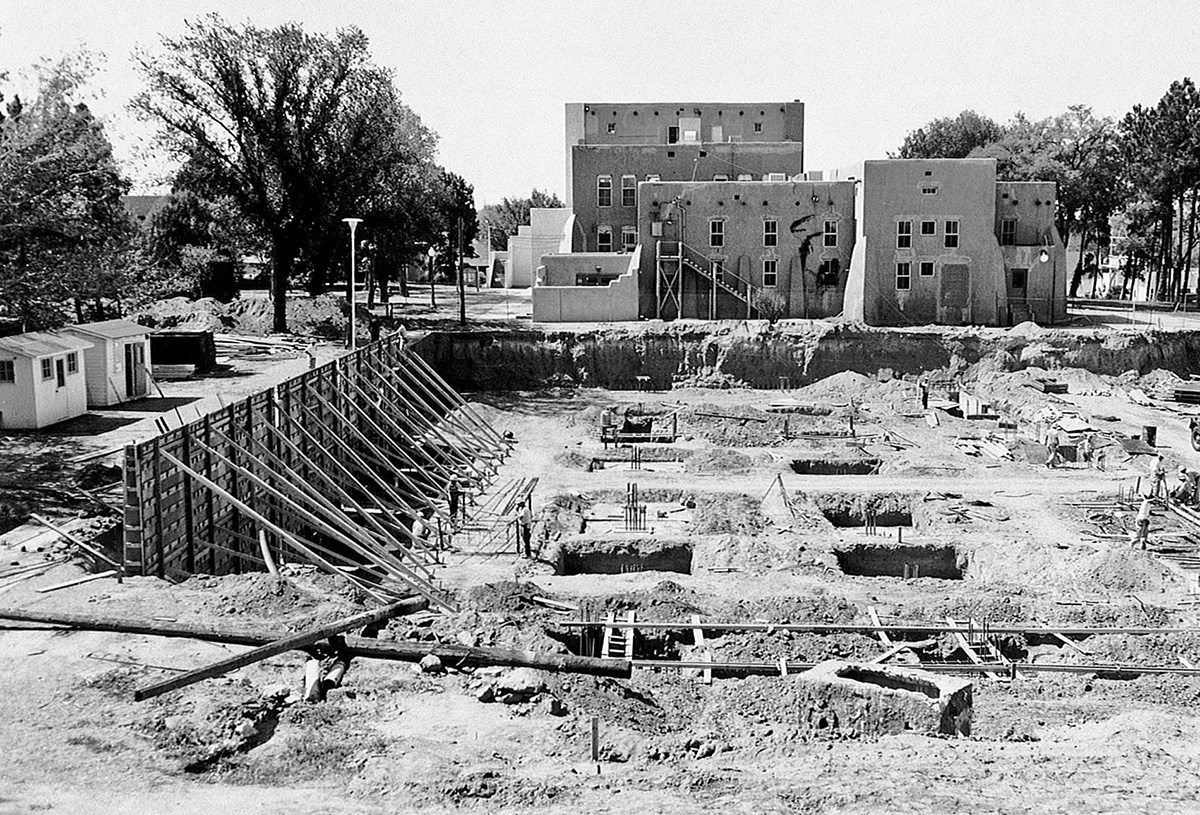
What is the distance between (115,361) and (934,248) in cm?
3713

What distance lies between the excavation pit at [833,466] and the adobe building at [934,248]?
19195 mm

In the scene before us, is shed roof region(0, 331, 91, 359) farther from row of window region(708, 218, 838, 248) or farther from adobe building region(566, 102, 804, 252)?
adobe building region(566, 102, 804, 252)

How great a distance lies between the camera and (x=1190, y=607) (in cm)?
2320

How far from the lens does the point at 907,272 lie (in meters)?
55.5

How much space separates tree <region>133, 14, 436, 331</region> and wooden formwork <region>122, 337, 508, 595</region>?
939 cm

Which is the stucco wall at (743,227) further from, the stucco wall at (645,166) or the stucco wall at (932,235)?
the stucco wall at (645,166)

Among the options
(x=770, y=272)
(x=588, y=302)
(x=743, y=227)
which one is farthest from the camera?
(x=770, y=272)

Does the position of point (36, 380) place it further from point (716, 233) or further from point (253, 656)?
point (716, 233)

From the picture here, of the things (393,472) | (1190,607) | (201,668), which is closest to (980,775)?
(201,668)

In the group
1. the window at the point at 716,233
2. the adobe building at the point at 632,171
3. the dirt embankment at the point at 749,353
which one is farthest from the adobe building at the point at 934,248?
the window at the point at 716,233

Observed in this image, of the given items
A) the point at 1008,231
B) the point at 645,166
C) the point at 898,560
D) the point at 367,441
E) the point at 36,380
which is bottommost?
the point at 898,560

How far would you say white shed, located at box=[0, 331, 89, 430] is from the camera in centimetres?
2945

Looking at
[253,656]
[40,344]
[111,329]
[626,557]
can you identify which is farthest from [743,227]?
[253,656]

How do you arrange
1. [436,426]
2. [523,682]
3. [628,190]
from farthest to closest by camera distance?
1. [628,190]
2. [436,426]
3. [523,682]
